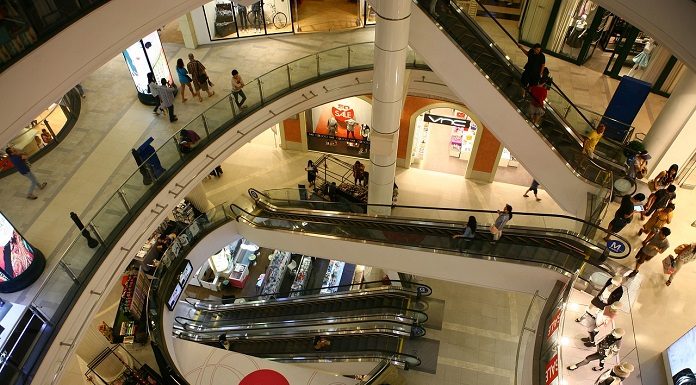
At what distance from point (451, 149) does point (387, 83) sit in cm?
975

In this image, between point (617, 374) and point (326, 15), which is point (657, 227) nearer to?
point (617, 374)

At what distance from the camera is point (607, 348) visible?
23.0ft

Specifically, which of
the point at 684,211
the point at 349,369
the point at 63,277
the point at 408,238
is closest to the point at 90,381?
the point at 63,277

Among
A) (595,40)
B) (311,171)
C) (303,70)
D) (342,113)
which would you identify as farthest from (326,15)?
(595,40)

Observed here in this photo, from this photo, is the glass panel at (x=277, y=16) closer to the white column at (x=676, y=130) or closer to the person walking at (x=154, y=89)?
the person walking at (x=154, y=89)

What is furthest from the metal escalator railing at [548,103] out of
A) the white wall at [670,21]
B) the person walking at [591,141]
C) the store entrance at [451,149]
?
the store entrance at [451,149]

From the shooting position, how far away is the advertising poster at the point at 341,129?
17.1 meters

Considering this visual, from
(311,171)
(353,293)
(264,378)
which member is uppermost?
(311,171)

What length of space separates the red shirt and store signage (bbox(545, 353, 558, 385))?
5.17 m

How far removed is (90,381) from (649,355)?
11122 mm

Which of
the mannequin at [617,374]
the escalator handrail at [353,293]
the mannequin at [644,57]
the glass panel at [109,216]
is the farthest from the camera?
the mannequin at [644,57]

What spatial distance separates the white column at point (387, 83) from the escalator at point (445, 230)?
0.80 meters

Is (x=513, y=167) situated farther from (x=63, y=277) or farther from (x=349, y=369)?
(x=63, y=277)

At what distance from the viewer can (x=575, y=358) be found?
746 centimetres
